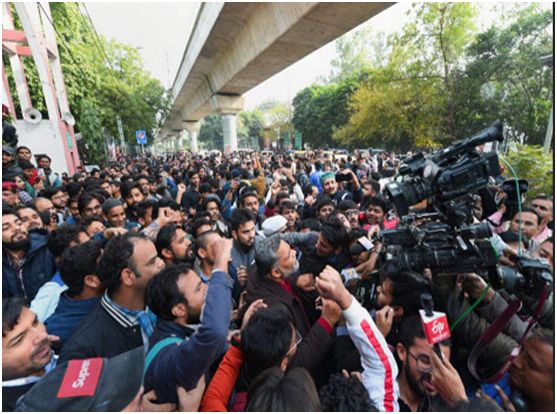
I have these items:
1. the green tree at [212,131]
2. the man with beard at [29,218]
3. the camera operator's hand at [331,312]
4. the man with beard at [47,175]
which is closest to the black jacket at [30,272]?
the man with beard at [29,218]

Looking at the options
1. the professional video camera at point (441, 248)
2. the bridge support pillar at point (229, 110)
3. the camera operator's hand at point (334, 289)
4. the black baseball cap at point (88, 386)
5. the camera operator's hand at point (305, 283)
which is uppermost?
the bridge support pillar at point (229, 110)

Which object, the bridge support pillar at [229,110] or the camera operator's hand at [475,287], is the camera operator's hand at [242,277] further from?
the bridge support pillar at [229,110]

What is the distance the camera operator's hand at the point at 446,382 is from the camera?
48.8 inches

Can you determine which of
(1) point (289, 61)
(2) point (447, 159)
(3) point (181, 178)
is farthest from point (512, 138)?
(2) point (447, 159)

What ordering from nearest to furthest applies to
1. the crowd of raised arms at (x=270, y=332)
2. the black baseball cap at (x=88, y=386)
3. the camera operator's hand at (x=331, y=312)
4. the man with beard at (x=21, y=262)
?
1. the black baseball cap at (x=88, y=386)
2. the crowd of raised arms at (x=270, y=332)
3. the camera operator's hand at (x=331, y=312)
4. the man with beard at (x=21, y=262)

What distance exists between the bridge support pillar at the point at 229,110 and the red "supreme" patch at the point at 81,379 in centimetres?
1447

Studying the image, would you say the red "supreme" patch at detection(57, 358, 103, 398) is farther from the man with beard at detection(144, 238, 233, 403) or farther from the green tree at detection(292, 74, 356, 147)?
the green tree at detection(292, 74, 356, 147)

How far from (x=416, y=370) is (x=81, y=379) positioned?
4.95ft

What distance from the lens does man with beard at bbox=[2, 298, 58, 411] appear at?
1.31 m

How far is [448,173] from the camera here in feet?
4.68

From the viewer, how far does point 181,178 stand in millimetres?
9461

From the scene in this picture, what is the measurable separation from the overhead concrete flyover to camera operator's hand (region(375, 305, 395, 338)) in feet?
16.9

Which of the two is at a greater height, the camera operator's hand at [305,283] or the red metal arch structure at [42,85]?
the red metal arch structure at [42,85]

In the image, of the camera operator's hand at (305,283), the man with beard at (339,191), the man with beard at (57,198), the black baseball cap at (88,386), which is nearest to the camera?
the black baseball cap at (88,386)
